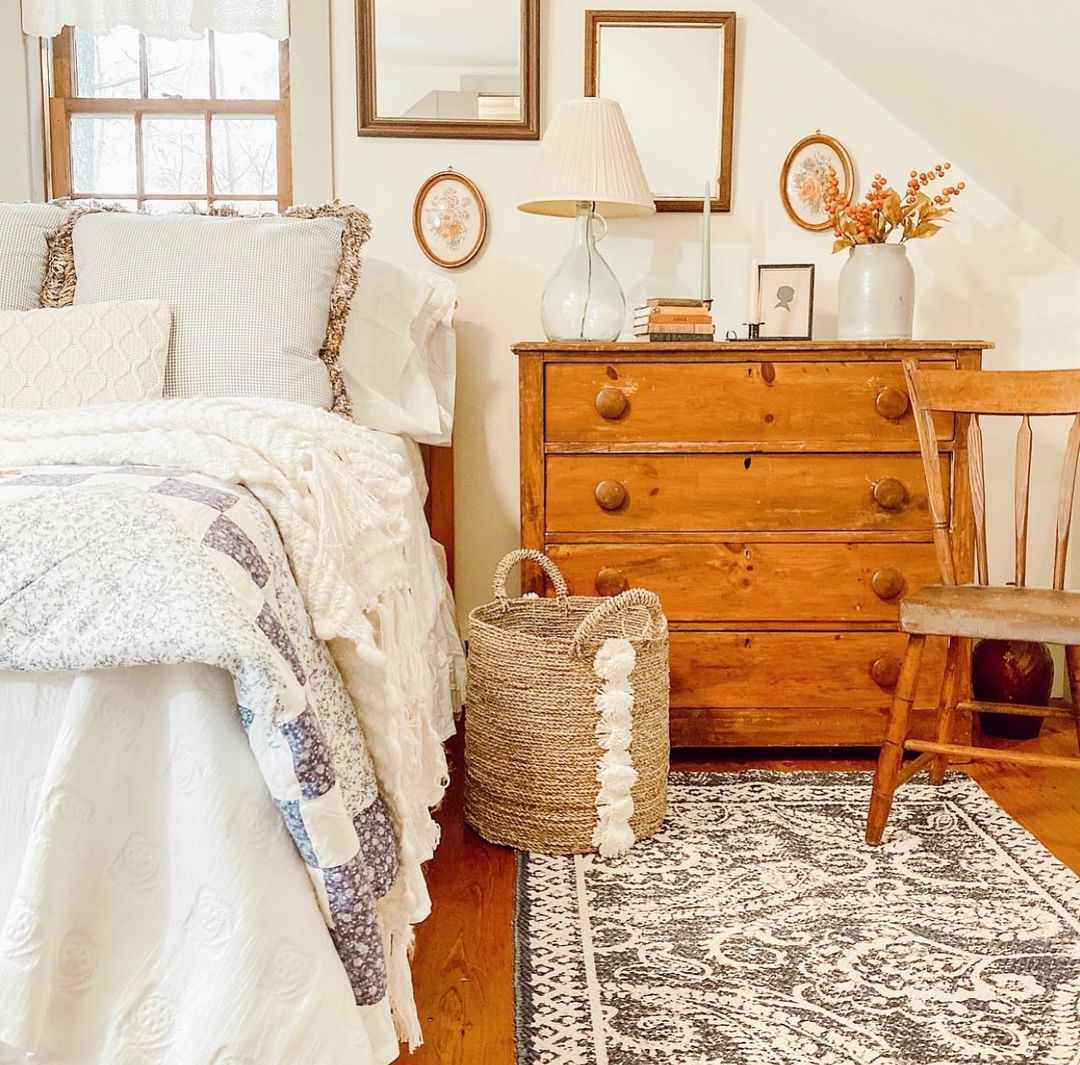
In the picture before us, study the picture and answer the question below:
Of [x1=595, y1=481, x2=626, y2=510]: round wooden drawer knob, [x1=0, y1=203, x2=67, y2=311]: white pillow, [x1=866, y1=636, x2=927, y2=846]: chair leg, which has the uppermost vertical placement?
[x1=0, y1=203, x2=67, y2=311]: white pillow

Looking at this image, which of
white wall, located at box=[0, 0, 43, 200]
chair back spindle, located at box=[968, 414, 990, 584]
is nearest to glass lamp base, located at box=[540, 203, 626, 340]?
chair back spindle, located at box=[968, 414, 990, 584]

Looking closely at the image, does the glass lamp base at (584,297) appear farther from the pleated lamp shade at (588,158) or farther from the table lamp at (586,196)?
the pleated lamp shade at (588,158)

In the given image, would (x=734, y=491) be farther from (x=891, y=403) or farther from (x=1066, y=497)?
(x=1066, y=497)

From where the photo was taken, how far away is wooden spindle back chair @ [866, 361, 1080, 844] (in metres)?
1.88

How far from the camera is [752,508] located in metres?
2.42

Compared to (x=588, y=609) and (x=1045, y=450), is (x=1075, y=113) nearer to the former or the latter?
(x=1045, y=450)

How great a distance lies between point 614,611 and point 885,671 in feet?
2.30

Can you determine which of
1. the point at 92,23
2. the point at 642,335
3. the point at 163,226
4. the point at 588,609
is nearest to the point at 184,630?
the point at 588,609

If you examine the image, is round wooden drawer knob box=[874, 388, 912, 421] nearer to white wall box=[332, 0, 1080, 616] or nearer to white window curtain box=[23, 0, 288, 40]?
white wall box=[332, 0, 1080, 616]

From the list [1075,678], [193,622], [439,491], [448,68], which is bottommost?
[1075,678]

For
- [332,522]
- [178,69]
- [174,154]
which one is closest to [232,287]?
[174,154]

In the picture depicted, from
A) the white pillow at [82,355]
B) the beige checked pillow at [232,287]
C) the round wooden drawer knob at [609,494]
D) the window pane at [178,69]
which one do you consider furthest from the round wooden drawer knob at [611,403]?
the window pane at [178,69]

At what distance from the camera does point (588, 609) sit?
7.52ft

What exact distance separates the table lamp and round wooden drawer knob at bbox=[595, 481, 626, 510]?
359 mm
